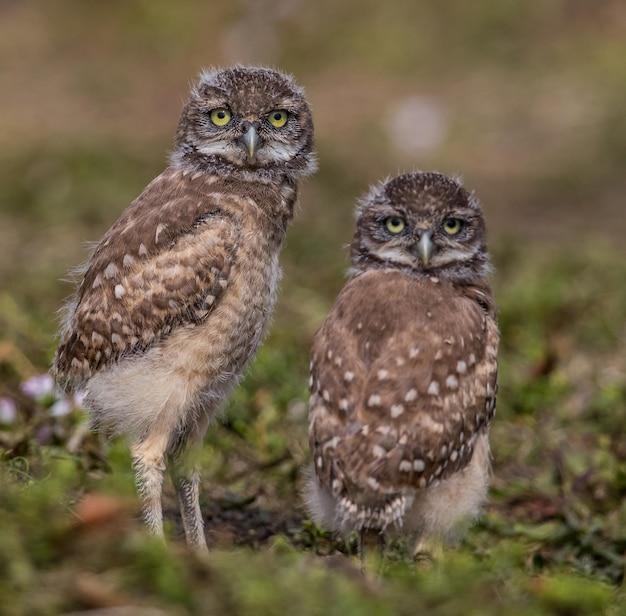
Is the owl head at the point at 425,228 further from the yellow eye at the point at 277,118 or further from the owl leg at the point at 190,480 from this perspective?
the owl leg at the point at 190,480

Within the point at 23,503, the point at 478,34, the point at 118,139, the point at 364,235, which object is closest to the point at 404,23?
the point at 478,34

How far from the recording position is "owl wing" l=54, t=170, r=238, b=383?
5.13 m

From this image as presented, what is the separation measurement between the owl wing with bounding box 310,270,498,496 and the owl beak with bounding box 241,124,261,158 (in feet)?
2.50

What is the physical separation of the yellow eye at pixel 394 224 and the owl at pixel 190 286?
487 mm

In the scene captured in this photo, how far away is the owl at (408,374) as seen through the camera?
4590 mm

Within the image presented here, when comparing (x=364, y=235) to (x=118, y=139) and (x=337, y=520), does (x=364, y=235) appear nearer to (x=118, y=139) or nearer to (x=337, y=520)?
(x=337, y=520)

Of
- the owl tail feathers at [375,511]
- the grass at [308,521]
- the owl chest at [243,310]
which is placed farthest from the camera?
the owl chest at [243,310]

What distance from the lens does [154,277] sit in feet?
17.1

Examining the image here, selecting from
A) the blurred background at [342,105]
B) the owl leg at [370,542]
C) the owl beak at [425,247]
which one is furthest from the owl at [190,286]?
the blurred background at [342,105]

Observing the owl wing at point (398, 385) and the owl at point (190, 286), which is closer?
the owl wing at point (398, 385)

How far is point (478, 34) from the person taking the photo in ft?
57.4

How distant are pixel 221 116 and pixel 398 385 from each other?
5.19 ft

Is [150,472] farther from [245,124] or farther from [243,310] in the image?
[245,124]


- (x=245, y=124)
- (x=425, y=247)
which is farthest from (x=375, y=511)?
(x=245, y=124)
